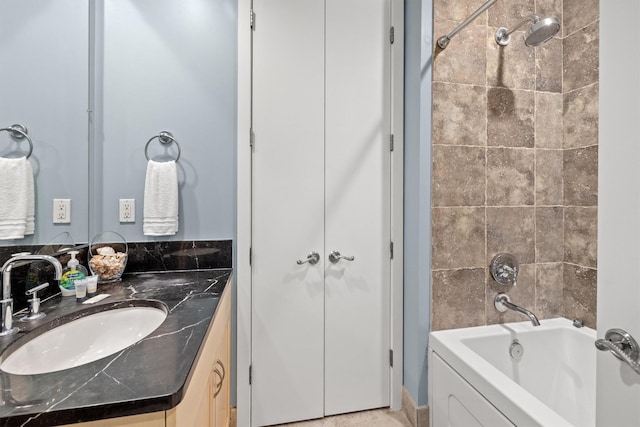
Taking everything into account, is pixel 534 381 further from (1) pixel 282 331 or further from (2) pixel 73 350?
(2) pixel 73 350

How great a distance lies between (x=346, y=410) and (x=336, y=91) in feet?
6.13

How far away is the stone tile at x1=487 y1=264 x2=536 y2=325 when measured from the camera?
172cm

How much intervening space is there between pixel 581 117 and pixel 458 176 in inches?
30.5

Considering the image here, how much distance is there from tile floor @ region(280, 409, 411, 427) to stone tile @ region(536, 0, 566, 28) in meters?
2.43

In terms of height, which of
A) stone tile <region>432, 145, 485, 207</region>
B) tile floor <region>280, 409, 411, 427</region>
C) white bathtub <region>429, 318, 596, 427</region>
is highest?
stone tile <region>432, 145, 485, 207</region>

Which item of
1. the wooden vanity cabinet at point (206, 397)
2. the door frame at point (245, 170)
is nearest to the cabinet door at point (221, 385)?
the wooden vanity cabinet at point (206, 397)

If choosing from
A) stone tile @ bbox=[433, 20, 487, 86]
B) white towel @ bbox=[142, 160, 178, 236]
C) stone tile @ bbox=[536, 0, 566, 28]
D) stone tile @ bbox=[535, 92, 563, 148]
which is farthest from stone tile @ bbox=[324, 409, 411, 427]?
stone tile @ bbox=[536, 0, 566, 28]

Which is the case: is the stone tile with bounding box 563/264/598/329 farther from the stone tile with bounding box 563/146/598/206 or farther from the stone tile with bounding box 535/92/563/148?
the stone tile with bounding box 535/92/563/148

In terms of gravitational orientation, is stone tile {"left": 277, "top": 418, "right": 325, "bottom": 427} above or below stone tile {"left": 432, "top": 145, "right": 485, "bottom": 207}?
below

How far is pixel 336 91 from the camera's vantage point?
1.77 m

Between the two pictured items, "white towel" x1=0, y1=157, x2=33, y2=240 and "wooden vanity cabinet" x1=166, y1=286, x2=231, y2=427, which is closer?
"wooden vanity cabinet" x1=166, y1=286, x2=231, y2=427

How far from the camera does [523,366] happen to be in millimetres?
1621

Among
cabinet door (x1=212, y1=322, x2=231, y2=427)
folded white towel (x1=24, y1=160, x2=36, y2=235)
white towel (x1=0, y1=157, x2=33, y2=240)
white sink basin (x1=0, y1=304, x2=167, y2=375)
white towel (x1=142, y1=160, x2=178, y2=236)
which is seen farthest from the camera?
white towel (x1=142, y1=160, x2=178, y2=236)

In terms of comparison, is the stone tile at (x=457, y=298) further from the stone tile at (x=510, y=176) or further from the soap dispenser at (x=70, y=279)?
the soap dispenser at (x=70, y=279)
